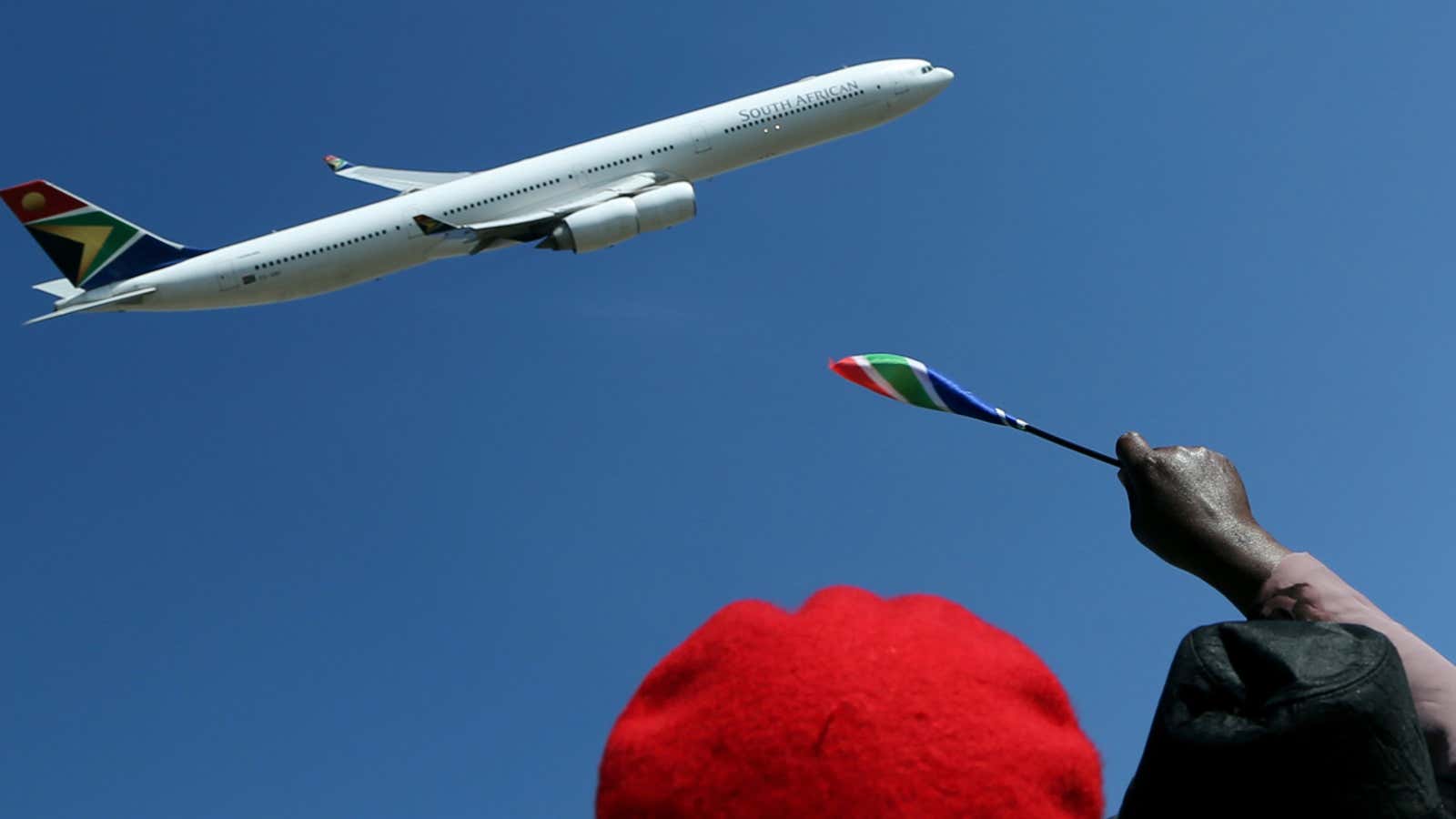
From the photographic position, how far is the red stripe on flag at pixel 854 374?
22.2 feet

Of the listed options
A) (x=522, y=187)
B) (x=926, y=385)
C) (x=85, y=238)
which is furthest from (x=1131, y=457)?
(x=85, y=238)

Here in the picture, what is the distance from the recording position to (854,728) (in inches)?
136

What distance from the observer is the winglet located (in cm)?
5578

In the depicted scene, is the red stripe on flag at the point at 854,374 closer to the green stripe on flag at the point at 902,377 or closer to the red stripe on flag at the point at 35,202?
the green stripe on flag at the point at 902,377

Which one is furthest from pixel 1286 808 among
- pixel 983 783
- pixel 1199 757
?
pixel 983 783

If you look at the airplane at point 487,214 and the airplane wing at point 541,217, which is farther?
the airplane wing at point 541,217

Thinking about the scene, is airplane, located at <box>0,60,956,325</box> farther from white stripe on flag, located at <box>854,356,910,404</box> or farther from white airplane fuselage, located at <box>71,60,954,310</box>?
white stripe on flag, located at <box>854,356,910,404</box>

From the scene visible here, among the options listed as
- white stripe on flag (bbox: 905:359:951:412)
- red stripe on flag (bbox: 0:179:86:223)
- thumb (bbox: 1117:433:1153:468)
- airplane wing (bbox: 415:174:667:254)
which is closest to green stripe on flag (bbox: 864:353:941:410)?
white stripe on flag (bbox: 905:359:951:412)

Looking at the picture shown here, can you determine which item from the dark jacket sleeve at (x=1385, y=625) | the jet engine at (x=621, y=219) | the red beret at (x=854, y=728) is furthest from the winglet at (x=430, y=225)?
the red beret at (x=854, y=728)

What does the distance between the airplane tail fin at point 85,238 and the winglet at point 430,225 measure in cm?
936

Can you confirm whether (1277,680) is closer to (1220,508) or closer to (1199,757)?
(1199,757)

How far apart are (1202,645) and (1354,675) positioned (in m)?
0.34

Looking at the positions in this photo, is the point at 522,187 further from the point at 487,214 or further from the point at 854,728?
the point at 854,728

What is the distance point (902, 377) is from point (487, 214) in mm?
53187
